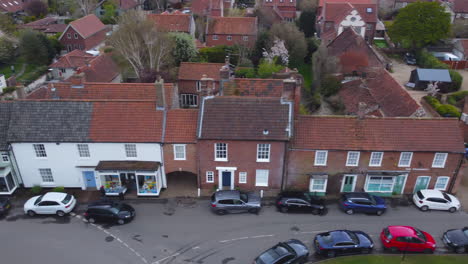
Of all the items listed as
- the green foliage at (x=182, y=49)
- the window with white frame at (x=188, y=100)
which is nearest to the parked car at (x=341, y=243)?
the window with white frame at (x=188, y=100)

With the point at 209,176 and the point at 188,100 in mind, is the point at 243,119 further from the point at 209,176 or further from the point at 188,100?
the point at 188,100

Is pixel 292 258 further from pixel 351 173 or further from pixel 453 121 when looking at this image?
pixel 453 121

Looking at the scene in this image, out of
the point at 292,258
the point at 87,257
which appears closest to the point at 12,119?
the point at 87,257

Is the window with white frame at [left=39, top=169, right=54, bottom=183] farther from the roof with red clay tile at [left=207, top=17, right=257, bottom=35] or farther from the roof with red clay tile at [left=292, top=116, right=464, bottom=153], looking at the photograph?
the roof with red clay tile at [left=207, top=17, right=257, bottom=35]

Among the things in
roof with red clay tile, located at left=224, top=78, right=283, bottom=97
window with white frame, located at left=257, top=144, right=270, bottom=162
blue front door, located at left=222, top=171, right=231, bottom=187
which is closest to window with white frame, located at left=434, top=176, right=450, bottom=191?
window with white frame, located at left=257, top=144, right=270, bottom=162

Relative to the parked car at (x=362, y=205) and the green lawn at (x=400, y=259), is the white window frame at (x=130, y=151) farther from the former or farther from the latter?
the parked car at (x=362, y=205)

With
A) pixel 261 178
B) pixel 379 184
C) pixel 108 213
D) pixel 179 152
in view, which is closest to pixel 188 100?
pixel 179 152
